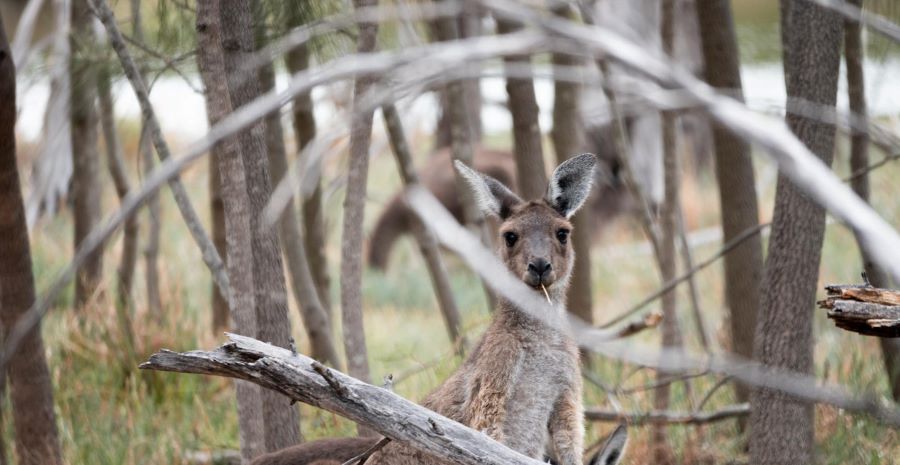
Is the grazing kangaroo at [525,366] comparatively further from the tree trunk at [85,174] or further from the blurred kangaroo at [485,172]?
the blurred kangaroo at [485,172]

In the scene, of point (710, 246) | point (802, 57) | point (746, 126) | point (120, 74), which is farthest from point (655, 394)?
point (710, 246)

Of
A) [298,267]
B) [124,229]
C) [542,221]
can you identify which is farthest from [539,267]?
[124,229]

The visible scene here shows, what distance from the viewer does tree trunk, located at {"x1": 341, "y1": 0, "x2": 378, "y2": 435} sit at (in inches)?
160

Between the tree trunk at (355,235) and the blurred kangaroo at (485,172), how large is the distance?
536cm

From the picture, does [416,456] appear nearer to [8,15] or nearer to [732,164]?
[732,164]

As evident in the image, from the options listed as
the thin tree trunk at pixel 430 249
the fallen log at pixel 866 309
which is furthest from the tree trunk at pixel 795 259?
the thin tree trunk at pixel 430 249

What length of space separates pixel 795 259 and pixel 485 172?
5.80 metres

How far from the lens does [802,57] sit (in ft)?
12.9

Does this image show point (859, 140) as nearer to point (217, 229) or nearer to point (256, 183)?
point (256, 183)

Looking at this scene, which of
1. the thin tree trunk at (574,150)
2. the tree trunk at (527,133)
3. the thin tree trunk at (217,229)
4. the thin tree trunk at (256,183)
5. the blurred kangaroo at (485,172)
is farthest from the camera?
the blurred kangaroo at (485,172)

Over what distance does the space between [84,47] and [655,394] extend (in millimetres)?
3735

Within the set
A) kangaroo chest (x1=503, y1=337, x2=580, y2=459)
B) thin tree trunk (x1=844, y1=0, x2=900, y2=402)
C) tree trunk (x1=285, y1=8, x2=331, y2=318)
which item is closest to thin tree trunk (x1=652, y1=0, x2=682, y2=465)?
thin tree trunk (x1=844, y1=0, x2=900, y2=402)

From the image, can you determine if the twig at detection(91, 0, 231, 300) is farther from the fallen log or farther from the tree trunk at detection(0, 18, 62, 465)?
the fallen log

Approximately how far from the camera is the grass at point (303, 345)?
4.75 meters
